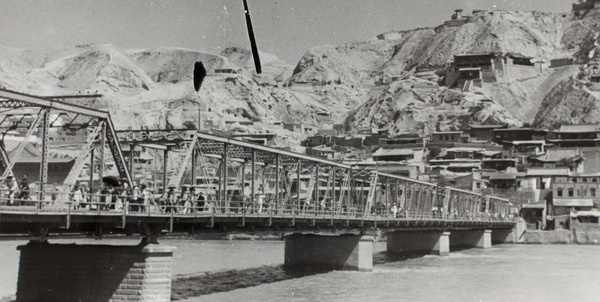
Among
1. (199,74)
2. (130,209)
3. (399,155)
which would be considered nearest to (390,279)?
(130,209)

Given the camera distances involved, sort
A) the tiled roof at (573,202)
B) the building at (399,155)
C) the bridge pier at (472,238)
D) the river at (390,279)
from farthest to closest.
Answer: the building at (399,155) → the tiled roof at (573,202) → the bridge pier at (472,238) → the river at (390,279)

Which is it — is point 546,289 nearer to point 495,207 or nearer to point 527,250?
point 527,250

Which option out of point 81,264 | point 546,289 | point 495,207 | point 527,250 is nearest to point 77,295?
point 81,264

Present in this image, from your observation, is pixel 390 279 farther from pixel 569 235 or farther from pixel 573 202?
pixel 573 202

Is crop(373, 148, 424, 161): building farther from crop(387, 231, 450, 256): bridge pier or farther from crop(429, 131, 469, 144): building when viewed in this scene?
crop(387, 231, 450, 256): bridge pier

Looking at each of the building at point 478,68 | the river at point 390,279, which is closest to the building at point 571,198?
the river at point 390,279

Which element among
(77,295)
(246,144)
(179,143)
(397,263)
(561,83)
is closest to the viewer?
(77,295)

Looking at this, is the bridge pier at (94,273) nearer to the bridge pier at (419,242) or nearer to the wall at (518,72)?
the bridge pier at (419,242)

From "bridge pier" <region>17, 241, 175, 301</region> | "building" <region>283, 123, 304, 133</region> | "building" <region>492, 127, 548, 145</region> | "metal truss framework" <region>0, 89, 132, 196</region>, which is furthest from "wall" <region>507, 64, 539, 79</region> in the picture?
"bridge pier" <region>17, 241, 175, 301</region>
